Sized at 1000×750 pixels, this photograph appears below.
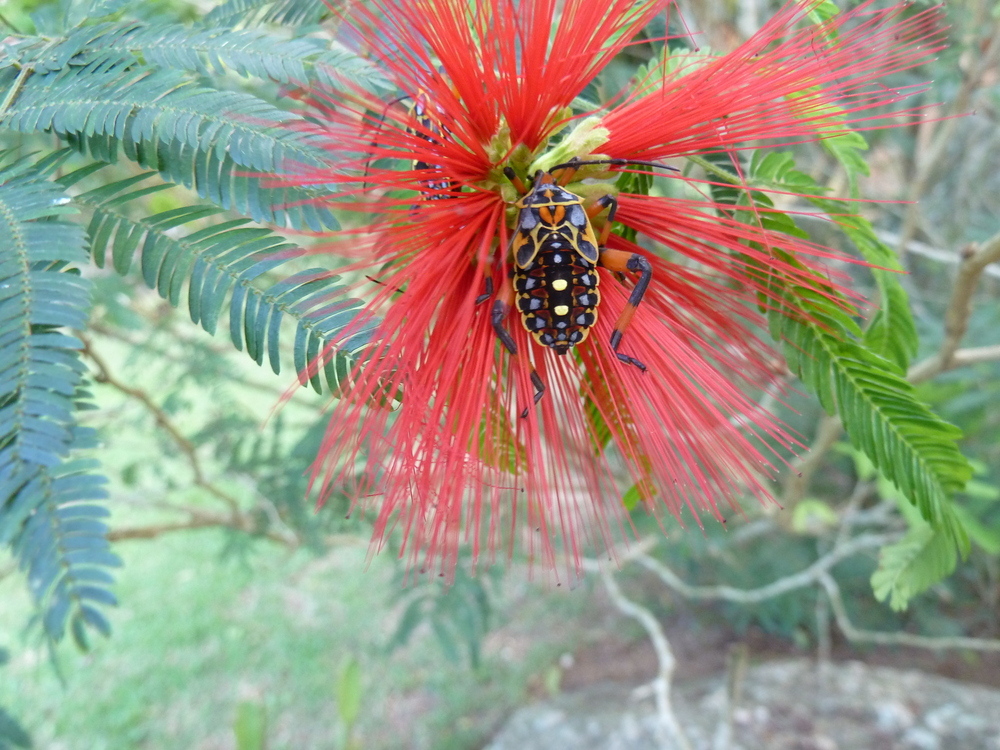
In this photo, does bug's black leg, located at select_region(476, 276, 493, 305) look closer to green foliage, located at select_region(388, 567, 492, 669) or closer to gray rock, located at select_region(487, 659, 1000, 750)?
green foliage, located at select_region(388, 567, 492, 669)

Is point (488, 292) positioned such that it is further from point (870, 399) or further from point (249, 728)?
point (249, 728)

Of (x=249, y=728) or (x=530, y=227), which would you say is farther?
(x=249, y=728)

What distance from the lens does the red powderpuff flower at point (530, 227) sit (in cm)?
69

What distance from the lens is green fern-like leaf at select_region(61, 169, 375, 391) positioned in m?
0.71

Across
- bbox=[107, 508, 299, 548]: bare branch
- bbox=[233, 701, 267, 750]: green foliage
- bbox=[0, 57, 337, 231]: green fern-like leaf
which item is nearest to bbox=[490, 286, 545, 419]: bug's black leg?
bbox=[0, 57, 337, 231]: green fern-like leaf

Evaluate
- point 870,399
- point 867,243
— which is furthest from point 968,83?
point 870,399

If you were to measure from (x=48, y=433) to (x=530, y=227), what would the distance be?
44 cm

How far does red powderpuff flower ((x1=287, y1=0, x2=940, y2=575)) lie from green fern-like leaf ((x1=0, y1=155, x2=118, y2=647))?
238 mm

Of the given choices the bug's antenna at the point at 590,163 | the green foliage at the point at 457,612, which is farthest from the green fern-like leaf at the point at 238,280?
the green foliage at the point at 457,612

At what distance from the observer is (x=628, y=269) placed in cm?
71

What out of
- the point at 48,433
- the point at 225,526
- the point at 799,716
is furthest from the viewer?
the point at 799,716

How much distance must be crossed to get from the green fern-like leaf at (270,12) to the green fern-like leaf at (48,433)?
52 centimetres

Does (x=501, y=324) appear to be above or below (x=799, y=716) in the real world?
above

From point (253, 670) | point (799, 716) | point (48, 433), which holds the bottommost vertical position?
point (799, 716)
